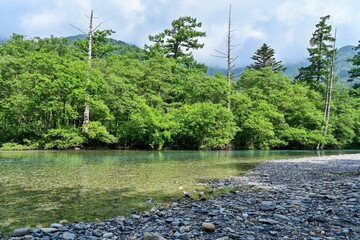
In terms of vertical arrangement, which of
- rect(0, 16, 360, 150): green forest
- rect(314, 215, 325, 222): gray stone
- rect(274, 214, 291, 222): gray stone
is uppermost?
rect(0, 16, 360, 150): green forest

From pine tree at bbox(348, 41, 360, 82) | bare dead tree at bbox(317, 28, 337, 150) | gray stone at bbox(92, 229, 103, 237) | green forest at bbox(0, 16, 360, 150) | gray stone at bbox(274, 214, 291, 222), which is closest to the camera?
gray stone at bbox(92, 229, 103, 237)

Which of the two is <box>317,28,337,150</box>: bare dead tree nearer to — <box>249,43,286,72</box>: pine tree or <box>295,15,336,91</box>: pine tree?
<box>295,15,336,91</box>: pine tree

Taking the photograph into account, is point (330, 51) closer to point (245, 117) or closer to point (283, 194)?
point (245, 117)

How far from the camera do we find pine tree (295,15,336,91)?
1966 inches

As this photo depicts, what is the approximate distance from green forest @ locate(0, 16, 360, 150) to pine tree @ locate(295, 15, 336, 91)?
16cm

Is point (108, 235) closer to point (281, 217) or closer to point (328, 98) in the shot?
point (281, 217)

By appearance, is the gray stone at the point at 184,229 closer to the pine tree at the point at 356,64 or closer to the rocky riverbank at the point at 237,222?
the rocky riverbank at the point at 237,222

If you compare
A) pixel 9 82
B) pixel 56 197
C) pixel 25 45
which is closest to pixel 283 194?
pixel 56 197

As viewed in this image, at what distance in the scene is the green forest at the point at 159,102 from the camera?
1151 inches

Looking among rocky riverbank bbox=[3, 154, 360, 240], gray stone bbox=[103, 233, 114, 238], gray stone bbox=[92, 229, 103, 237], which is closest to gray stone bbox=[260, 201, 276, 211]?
rocky riverbank bbox=[3, 154, 360, 240]

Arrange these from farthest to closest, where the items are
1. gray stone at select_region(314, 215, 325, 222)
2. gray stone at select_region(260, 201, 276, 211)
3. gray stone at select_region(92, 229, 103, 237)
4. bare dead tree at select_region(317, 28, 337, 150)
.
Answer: bare dead tree at select_region(317, 28, 337, 150)
gray stone at select_region(260, 201, 276, 211)
gray stone at select_region(314, 215, 325, 222)
gray stone at select_region(92, 229, 103, 237)

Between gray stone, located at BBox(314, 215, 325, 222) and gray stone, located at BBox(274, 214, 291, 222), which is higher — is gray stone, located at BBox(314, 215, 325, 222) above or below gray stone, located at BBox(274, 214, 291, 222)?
above

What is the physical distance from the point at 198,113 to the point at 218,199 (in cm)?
2581

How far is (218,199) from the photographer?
730 centimetres
